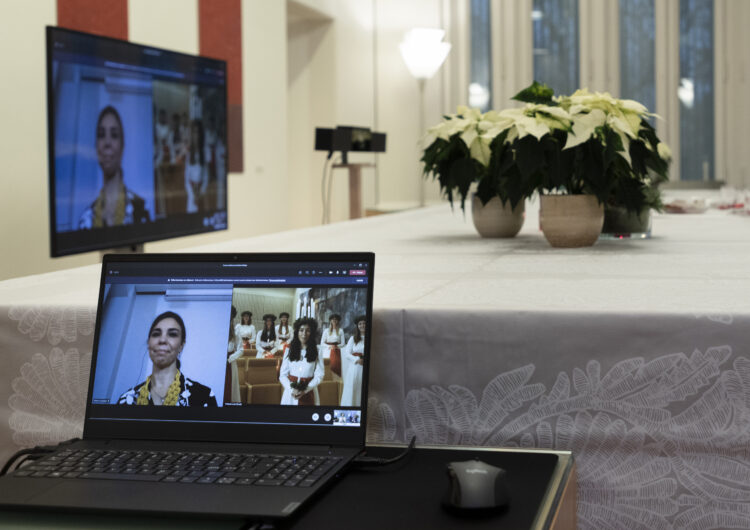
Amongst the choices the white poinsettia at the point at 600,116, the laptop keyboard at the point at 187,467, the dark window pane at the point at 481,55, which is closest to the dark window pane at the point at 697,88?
the dark window pane at the point at 481,55

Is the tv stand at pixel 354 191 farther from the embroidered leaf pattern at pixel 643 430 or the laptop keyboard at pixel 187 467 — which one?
the laptop keyboard at pixel 187 467

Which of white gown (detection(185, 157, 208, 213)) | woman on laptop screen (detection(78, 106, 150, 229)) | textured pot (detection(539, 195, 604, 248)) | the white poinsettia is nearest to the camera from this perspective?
the white poinsettia

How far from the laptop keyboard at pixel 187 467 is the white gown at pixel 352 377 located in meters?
0.08

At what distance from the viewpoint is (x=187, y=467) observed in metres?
0.79

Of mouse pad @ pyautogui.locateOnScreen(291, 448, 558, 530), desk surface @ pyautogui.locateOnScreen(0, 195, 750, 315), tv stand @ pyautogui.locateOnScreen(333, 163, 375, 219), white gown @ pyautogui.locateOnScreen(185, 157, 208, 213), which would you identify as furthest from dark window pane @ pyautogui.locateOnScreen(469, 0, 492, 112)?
mouse pad @ pyautogui.locateOnScreen(291, 448, 558, 530)

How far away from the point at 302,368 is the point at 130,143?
235cm

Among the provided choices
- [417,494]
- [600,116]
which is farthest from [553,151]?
[417,494]

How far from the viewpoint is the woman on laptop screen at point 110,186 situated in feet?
9.42

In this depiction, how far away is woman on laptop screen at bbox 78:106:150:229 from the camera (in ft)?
9.42

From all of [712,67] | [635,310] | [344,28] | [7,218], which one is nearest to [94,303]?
[635,310]

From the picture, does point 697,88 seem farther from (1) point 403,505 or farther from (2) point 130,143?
(1) point 403,505

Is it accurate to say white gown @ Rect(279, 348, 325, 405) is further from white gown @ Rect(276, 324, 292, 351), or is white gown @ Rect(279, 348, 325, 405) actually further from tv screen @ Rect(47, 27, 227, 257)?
tv screen @ Rect(47, 27, 227, 257)

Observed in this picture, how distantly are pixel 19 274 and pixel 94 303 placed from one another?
8.77 ft

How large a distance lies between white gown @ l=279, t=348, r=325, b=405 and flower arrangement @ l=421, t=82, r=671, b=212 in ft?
2.43
